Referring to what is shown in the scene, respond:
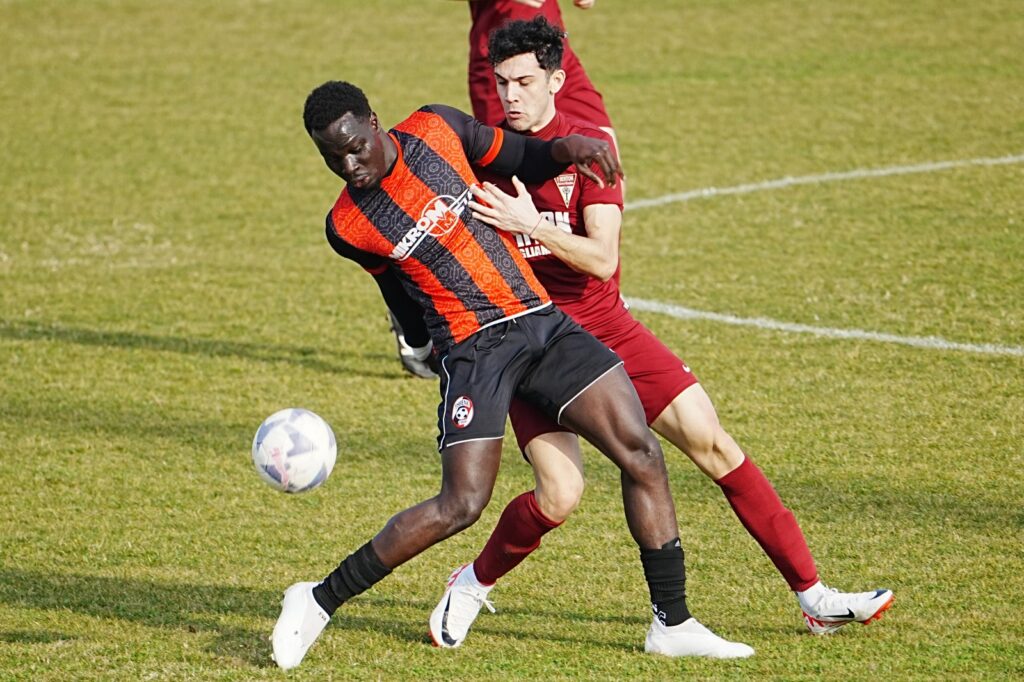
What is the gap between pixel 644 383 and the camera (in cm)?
546

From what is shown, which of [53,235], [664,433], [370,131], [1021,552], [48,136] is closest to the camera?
[370,131]

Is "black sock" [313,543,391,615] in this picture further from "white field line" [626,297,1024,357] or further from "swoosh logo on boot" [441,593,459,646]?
"white field line" [626,297,1024,357]

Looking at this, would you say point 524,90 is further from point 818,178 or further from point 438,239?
point 818,178

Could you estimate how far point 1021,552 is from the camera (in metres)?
6.02

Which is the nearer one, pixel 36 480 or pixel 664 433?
pixel 664 433

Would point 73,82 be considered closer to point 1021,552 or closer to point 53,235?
point 53,235

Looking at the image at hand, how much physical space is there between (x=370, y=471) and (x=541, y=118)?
2427mm

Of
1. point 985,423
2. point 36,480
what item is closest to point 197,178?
point 36,480

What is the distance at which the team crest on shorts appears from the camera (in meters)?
5.11

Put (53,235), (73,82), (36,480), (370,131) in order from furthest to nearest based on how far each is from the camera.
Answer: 1. (73,82)
2. (53,235)
3. (36,480)
4. (370,131)

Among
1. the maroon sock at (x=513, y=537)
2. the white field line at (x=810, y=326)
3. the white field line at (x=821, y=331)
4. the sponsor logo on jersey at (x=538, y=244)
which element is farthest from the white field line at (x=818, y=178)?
the maroon sock at (x=513, y=537)

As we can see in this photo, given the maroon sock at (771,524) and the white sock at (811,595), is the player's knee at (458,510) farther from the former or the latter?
the white sock at (811,595)

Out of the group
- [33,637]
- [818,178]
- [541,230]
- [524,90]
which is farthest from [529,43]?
[818,178]

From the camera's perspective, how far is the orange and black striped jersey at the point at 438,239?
17.2 feet
